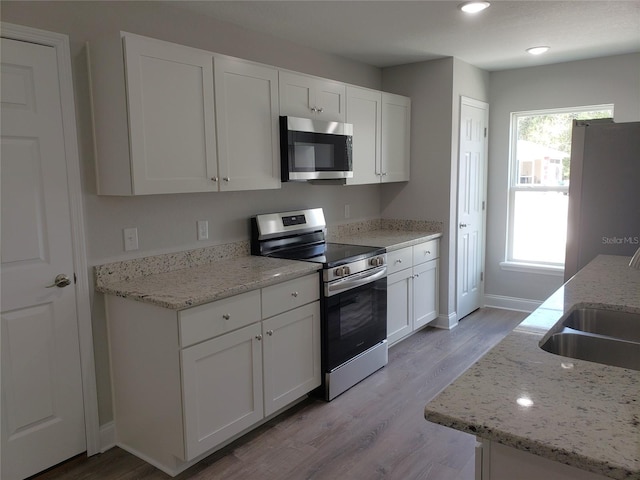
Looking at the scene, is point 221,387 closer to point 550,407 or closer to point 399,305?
point 550,407

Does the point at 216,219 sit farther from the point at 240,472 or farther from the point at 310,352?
the point at 240,472

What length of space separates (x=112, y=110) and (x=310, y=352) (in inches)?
68.0

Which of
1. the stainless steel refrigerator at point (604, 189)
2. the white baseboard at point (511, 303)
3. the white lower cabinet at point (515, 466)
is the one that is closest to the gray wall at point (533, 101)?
the white baseboard at point (511, 303)

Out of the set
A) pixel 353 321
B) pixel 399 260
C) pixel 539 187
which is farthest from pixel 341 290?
pixel 539 187

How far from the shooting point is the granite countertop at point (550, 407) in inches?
34.8

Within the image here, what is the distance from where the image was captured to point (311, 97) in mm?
3299

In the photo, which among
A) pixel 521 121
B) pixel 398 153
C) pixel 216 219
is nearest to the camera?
pixel 216 219

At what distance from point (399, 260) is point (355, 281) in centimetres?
75

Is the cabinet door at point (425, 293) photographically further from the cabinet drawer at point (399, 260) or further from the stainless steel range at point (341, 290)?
the stainless steel range at point (341, 290)

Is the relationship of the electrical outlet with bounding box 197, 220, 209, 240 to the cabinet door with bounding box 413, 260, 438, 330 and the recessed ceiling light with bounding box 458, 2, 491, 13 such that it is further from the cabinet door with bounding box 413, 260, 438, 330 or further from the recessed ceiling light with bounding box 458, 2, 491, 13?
the recessed ceiling light with bounding box 458, 2, 491, 13

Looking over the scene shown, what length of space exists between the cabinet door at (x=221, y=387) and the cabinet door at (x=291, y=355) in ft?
0.25

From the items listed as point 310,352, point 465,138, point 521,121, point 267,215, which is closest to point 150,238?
point 267,215

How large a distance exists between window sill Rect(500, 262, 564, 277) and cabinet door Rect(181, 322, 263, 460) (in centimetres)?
331

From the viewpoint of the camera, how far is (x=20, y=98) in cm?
221
